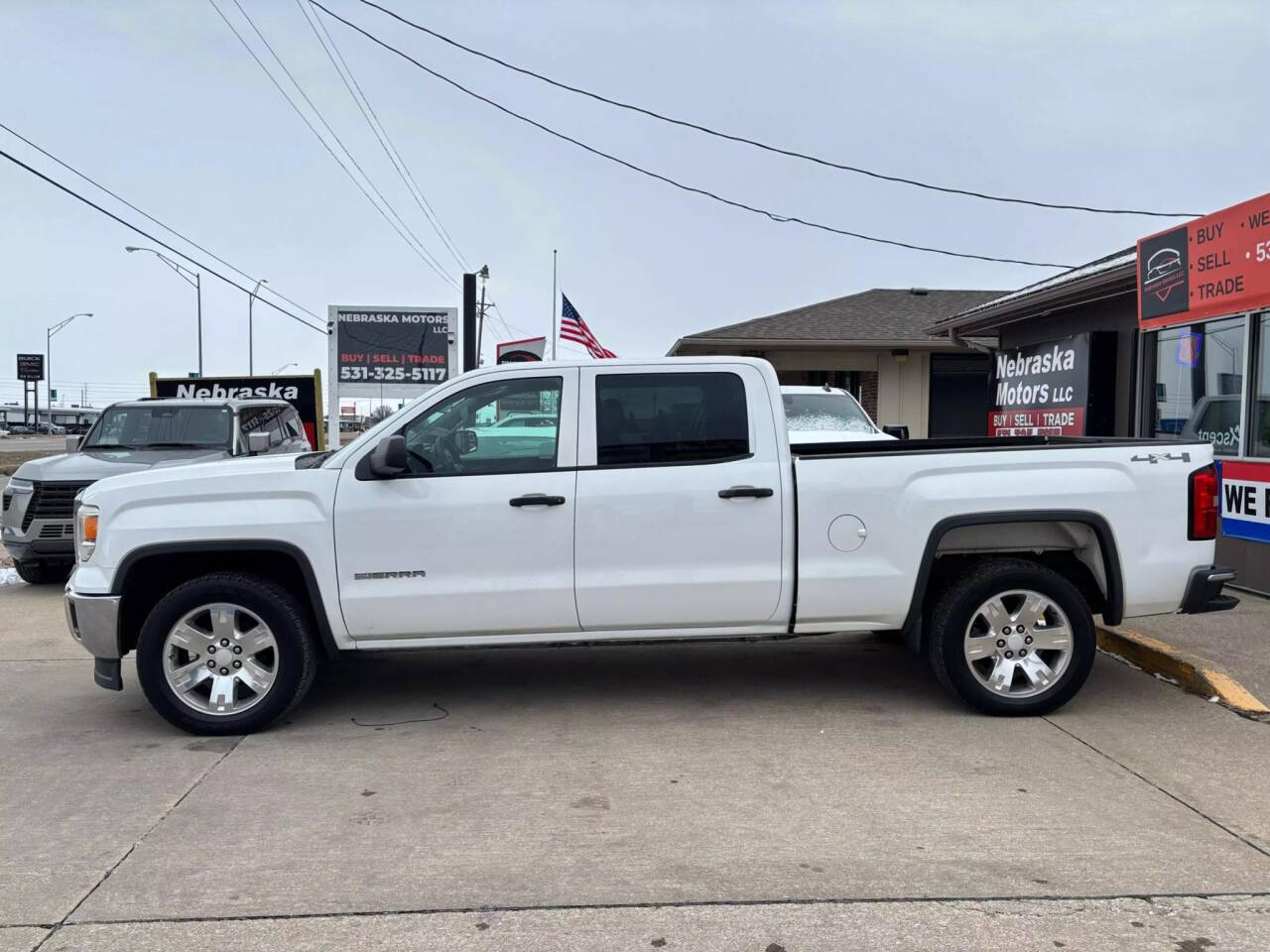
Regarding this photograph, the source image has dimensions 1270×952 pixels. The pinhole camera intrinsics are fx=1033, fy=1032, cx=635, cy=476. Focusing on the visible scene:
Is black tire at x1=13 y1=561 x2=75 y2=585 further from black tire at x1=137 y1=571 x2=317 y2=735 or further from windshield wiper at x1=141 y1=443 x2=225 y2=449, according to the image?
black tire at x1=137 y1=571 x2=317 y2=735

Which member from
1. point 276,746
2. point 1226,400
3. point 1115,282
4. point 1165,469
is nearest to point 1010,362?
point 1115,282

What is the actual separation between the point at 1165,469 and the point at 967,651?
1421mm

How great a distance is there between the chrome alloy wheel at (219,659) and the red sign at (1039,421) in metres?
8.28

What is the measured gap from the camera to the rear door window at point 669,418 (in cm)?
544

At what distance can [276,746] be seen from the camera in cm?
520

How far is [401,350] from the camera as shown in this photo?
19234 millimetres

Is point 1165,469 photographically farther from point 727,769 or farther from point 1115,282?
point 1115,282

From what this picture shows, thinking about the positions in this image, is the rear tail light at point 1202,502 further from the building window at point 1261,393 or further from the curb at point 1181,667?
the building window at point 1261,393

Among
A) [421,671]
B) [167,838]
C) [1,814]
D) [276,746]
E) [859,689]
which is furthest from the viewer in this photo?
[421,671]

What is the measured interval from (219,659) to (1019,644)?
13.8 feet

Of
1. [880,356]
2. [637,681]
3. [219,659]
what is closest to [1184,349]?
[637,681]

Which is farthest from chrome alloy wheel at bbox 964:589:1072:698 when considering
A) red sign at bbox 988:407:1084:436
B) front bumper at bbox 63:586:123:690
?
red sign at bbox 988:407:1084:436

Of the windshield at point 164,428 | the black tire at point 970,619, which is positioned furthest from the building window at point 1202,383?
the windshield at point 164,428

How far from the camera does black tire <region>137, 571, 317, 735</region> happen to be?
527cm
